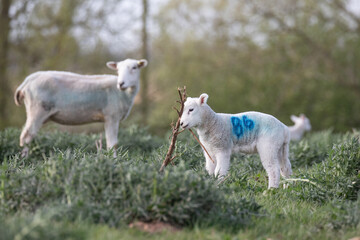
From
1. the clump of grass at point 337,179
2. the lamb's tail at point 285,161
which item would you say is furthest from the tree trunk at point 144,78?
the clump of grass at point 337,179

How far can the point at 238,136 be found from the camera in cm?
505

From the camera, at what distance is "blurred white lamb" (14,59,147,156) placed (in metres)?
6.92

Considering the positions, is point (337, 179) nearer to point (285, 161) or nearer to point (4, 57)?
point (285, 161)

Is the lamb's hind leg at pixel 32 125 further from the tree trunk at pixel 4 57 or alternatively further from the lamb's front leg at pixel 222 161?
the tree trunk at pixel 4 57

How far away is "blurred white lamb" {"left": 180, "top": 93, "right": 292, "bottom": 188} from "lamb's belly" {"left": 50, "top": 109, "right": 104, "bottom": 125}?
2748 mm

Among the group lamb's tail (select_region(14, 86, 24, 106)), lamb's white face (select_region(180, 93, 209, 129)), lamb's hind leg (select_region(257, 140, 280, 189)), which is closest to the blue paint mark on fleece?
lamb's hind leg (select_region(257, 140, 280, 189))

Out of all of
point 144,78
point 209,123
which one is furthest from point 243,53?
point 209,123

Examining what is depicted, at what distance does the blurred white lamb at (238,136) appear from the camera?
493 centimetres

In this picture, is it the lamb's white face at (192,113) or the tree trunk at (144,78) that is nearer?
the lamb's white face at (192,113)

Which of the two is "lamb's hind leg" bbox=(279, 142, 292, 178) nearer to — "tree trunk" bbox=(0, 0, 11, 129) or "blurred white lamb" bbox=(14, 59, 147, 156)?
"blurred white lamb" bbox=(14, 59, 147, 156)

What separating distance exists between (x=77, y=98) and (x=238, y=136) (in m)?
3.14

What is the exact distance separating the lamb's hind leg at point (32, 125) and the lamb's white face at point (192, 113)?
3.10 meters

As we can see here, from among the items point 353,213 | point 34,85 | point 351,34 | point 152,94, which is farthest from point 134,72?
point 351,34

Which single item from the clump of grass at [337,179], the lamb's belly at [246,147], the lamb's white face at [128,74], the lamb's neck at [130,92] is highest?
the lamb's white face at [128,74]
